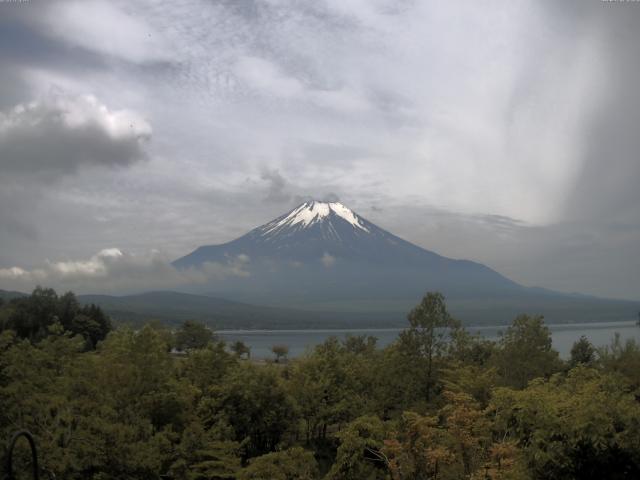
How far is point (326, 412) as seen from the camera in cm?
2372

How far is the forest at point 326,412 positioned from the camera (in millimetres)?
12930

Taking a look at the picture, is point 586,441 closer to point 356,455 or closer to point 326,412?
point 356,455

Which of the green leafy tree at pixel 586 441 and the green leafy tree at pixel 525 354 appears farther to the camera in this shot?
the green leafy tree at pixel 525 354

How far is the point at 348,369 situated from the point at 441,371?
4276 mm

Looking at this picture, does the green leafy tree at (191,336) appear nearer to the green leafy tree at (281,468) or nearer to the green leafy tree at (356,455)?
the green leafy tree at (356,455)

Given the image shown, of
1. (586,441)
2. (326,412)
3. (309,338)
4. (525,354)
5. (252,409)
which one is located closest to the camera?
(586,441)

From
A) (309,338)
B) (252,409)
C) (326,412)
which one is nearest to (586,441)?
(252,409)

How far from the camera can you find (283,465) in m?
16.2

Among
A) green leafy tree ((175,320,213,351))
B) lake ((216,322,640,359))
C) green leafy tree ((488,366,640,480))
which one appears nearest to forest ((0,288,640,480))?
green leafy tree ((488,366,640,480))

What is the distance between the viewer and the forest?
12930mm

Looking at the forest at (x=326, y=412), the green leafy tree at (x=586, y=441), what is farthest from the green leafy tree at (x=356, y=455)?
the green leafy tree at (x=586, y=441)

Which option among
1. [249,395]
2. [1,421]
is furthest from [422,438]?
[1,421]

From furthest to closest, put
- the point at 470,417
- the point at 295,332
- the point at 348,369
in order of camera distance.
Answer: the point at 295,332
the point at 348,369
the point at 470,417

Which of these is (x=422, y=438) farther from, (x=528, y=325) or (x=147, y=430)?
(x=528, y=325)
